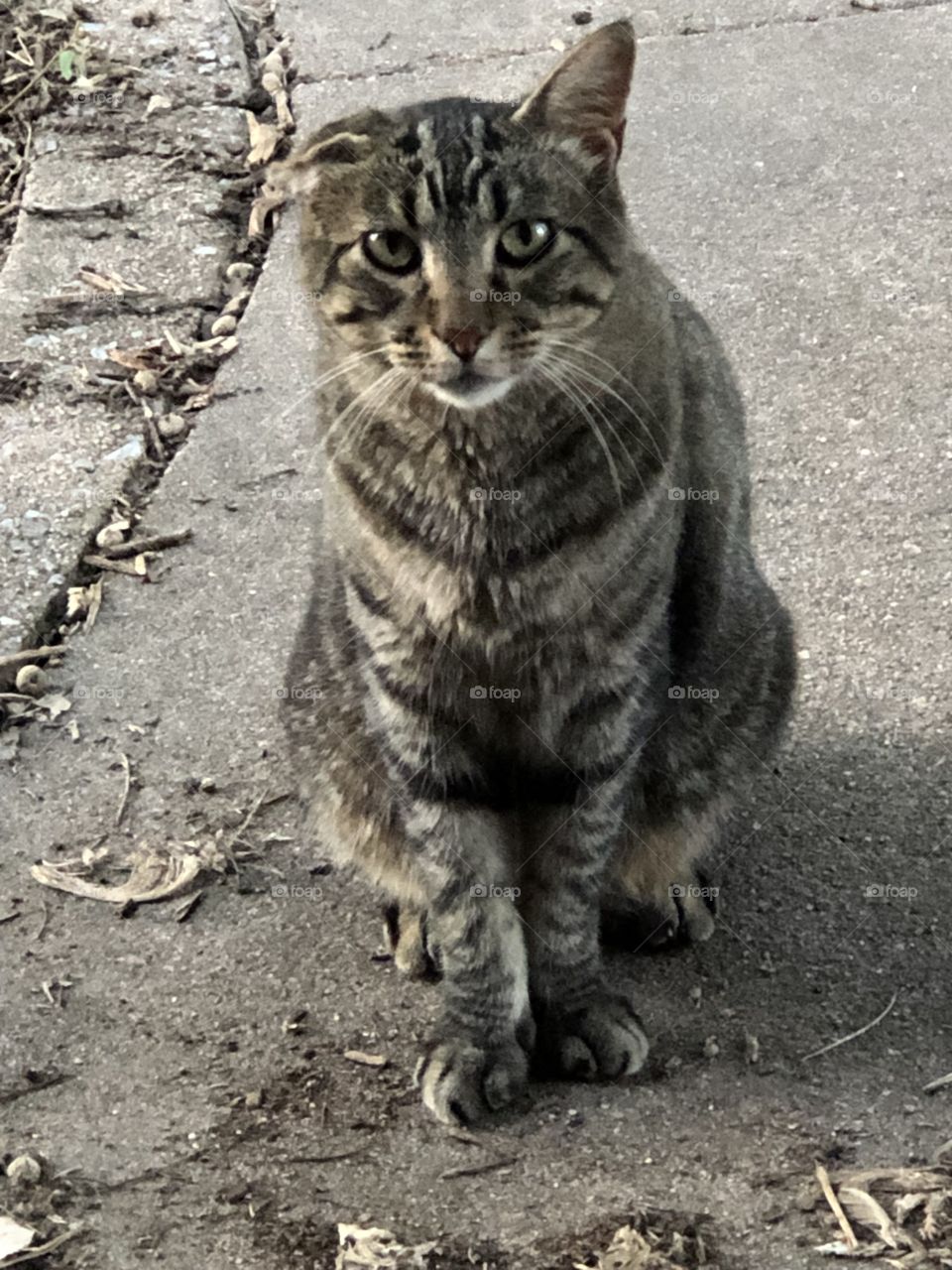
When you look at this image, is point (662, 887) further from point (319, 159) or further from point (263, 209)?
point (263, 209)

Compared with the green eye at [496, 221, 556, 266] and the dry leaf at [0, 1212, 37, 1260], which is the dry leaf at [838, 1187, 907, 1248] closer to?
the dry leaf at [0, 1212, 37, 1260]

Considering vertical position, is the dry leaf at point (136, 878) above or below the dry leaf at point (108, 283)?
below

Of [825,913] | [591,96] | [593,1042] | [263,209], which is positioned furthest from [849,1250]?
[263,209]

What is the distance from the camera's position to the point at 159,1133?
2.54 m

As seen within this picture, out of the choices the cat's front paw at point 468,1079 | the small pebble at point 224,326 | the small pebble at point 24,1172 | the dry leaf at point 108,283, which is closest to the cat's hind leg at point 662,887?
the cat's front paw at point 468,1079

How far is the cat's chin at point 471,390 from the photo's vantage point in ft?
7.39

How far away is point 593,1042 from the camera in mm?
2641

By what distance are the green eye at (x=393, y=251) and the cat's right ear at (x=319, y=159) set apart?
0.13 metres

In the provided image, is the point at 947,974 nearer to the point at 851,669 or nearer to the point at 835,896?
the point at 835,896

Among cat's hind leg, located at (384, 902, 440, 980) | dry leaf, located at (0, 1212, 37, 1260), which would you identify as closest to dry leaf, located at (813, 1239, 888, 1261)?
cat's hind leg, located at (384, 902, 440, 980)

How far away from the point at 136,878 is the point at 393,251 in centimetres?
133

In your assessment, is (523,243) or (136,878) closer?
(523,243)

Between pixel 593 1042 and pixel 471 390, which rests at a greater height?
pixel 471 390

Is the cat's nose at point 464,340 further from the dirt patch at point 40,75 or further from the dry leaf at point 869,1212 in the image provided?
the dirt patch at point 40,75
